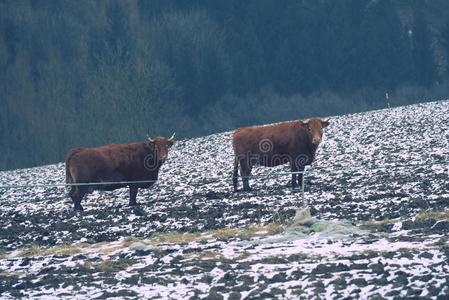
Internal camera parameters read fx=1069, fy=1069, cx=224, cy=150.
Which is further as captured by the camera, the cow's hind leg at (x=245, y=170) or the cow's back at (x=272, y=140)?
the cow's back at (x=272, y=140)

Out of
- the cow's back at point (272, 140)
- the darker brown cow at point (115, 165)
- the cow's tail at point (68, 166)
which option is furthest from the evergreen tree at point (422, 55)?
the cow's tail at point (68, 166)

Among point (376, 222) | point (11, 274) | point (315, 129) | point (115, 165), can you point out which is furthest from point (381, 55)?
point (11, 274)

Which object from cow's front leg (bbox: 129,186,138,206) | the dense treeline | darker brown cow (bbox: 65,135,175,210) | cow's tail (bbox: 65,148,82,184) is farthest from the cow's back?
the dense treeline

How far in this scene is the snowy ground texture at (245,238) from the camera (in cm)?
1239

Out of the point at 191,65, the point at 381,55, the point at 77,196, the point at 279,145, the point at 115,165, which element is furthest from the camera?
the point at 381,55

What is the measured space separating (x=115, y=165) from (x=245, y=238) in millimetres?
6588

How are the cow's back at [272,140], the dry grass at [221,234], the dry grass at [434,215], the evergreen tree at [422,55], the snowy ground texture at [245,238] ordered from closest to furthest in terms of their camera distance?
the snowy ground texture at [245,238] < the dry grass at [434,215] < the dry grass at [221,234] < the cow's back at [272,140] < the evergreen tree at [422,55]

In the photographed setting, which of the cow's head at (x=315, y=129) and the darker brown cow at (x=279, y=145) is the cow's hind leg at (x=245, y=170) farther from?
the cow's head at (x=315, y=129)

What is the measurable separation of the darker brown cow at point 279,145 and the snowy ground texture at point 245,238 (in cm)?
59

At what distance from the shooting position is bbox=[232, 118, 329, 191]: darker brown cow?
23344 millimetres

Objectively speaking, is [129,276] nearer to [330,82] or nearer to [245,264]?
[245,264]

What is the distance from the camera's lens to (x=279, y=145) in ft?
77.5

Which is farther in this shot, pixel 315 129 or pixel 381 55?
pixel 381 55

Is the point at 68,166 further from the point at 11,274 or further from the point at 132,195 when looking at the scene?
the point at 11,274
